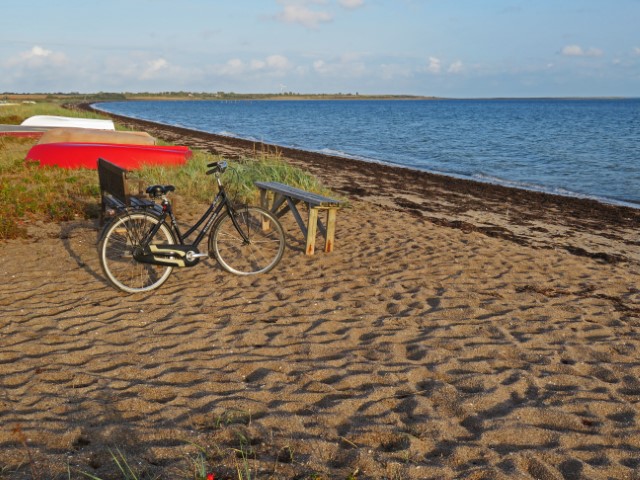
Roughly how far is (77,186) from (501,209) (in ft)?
30.4

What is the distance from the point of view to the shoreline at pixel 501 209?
33.6 ft

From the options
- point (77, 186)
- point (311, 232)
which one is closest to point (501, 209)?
point (311, 232)

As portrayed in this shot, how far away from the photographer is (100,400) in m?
3.81

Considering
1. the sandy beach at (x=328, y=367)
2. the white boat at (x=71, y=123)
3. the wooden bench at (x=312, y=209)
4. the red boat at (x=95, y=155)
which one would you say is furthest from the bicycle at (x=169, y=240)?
the white boat at (x=71, y=123)

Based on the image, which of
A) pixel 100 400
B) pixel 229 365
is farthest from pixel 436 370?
pixel 100 400

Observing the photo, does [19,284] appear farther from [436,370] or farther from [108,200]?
[436,370]

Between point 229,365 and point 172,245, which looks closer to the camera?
point 229,365

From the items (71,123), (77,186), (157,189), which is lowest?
(77,186)

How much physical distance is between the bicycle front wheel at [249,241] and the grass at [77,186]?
328 centimetres

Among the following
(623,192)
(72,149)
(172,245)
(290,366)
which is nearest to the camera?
(290,366)

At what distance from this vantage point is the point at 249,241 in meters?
6.67

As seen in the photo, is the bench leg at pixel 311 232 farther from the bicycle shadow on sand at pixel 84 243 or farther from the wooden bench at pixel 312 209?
the bicycle shadow on sand at pixel 84 243

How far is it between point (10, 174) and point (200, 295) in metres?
9.38

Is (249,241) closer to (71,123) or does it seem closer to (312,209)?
(312,209)
